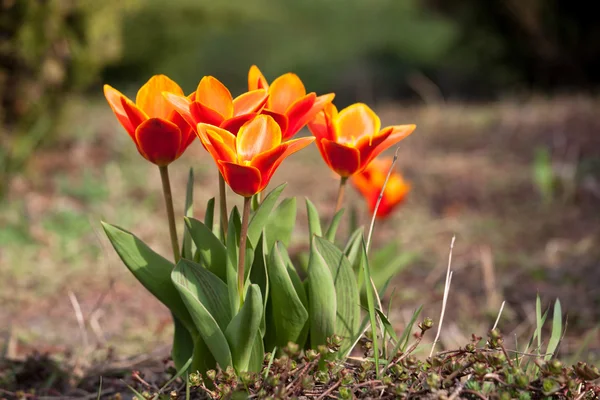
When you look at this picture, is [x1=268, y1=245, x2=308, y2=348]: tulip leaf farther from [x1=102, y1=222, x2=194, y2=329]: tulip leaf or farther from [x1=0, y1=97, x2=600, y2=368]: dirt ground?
[x1=0, y1=97, x2=600, y2=368]: dirt ground

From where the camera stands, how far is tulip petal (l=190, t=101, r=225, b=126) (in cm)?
120

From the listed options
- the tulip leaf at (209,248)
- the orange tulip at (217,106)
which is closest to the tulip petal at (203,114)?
the orange tulip at (217,106)

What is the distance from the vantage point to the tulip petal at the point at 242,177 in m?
1.12

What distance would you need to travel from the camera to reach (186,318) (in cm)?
139

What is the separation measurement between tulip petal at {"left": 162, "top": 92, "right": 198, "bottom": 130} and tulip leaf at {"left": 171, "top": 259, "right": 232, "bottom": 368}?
0.26 metres

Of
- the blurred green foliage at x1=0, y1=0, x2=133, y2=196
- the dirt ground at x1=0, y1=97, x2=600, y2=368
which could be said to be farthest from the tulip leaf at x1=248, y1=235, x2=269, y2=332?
the blurred green foliage at x1=0, y1=0, x2=133, y2=196

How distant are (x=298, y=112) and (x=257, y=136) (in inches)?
4.7

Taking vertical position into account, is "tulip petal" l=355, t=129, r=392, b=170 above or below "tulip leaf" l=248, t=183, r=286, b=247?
above

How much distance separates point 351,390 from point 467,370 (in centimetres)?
24

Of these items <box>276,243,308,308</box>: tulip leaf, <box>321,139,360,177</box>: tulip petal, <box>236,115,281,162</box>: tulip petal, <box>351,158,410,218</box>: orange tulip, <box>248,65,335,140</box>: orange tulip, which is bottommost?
<box>351,158,410,218</box>: orange tulip

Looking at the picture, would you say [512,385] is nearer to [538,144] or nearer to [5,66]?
[5,66]

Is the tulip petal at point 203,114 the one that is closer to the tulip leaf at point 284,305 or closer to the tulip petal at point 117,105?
the tulip petal at point 117,105

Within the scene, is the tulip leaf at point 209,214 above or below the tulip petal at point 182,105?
below

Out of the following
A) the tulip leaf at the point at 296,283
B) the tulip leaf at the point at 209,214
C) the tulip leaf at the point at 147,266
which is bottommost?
the tulip leaf at the point at 296,283
